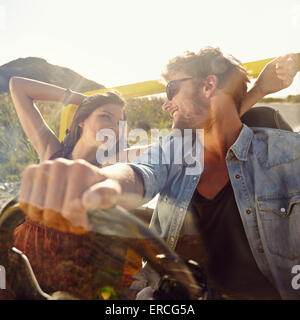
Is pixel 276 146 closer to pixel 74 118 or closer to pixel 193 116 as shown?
pixel 193 116

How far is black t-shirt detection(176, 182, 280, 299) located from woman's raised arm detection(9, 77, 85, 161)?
86 centimetres

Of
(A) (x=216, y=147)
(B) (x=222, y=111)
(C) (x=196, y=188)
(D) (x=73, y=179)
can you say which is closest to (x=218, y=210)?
(C) (x=196, y=188)

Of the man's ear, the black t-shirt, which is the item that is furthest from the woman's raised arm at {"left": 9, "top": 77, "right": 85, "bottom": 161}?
the black t-shirt

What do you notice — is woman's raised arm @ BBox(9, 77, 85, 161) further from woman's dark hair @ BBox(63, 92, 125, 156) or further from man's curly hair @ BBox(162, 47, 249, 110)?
man's curly hair @ BBox(162, 47, 249, 110)

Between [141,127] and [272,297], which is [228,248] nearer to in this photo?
[272,297]

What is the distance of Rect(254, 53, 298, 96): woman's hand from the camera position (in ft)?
3.01

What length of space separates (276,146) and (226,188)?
22 centimetres

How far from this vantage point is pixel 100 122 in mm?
1308

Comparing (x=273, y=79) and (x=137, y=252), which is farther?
(x=273, y=79)

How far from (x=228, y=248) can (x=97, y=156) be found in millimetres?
772

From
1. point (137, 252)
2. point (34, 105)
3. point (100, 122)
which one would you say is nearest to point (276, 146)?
point (137, 252)

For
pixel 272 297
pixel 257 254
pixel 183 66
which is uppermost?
pixel 183 66

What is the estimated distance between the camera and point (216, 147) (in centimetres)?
Answer: 99
